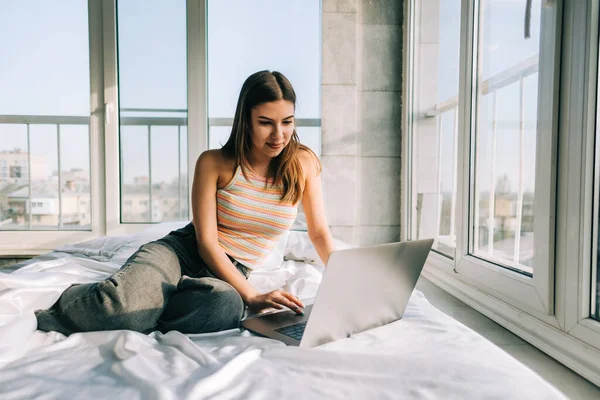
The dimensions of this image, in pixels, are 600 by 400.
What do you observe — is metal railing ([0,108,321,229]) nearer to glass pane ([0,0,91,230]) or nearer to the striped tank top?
glass pane ([0,0,91,230])

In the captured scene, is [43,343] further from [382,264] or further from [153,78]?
[153,78]

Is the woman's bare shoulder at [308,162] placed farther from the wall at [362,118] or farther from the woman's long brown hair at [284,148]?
the wall at [362,118]

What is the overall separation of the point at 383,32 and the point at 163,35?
1.56 meters

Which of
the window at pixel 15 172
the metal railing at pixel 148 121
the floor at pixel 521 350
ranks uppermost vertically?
the metal railing at pixel 148 121

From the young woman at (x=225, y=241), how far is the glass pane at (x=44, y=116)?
212cm

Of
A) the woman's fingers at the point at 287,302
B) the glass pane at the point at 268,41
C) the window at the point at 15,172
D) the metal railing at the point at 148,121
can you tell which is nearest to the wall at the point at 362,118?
the glass pane at the point at 268,41

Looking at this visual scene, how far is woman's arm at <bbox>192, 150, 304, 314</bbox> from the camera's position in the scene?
1115 mm

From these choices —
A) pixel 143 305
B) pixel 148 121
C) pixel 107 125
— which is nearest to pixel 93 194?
pixel 107 125

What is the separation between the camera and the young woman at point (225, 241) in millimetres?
933

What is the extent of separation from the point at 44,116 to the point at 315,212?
8.42ft

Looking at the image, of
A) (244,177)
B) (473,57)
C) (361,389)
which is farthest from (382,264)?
(473,57)

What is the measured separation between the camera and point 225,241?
1326 mm

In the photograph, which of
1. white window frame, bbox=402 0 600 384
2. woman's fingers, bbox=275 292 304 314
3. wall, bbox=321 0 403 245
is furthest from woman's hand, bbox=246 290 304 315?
wall, bbox=321 0 403 245

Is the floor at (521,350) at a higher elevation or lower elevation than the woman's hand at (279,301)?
lower
